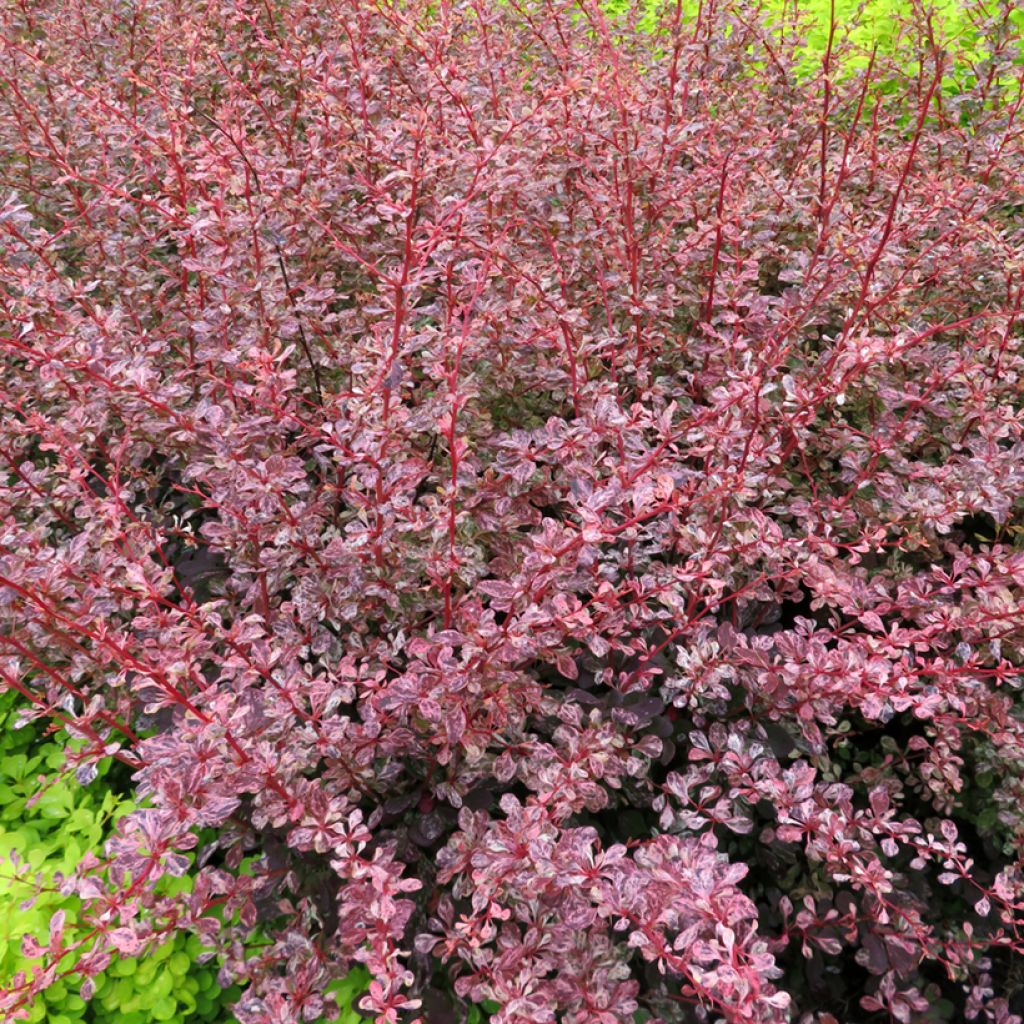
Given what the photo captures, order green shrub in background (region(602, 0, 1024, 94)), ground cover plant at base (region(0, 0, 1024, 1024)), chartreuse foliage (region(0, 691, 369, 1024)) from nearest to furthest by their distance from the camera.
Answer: ground cover plant at base (region(0, 0, 1024, 1024)) → chartreuse foliage (region(0, 691, 369, 1024)) → green shrub in background (region(602, 0, 1024, 94))

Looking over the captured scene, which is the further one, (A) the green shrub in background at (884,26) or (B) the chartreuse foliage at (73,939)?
(A) the green shrub in background at (884,26)

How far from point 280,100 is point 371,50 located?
508 millimetres

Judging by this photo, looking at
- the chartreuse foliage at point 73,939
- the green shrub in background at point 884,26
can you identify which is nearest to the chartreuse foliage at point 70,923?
the chartreuse foliage at point 73,939

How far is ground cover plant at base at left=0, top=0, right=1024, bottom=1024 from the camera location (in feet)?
5.19

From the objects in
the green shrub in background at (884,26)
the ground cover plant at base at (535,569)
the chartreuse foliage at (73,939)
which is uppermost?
the green shrub in background at (884,26)

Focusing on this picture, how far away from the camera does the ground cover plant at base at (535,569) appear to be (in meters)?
1.58

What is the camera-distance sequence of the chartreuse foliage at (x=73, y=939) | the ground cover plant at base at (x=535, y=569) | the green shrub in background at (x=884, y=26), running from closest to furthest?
the ground cover plant at base at (x=535, y=569) < the chartreuse foliage at (x=73, y=939) < the green shrub in background at (x=884, y=26)

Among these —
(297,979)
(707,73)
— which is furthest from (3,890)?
(707,73)

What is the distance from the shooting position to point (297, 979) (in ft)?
5.33

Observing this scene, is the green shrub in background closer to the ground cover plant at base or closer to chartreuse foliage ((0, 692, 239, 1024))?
the ground cover plant at base

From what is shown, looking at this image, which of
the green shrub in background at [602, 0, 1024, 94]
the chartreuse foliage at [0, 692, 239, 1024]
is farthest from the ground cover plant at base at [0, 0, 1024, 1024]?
the green shrub in background at [602, 0, 1024, 94]

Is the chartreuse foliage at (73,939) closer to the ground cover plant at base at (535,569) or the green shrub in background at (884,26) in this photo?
the ground cover plant at base at (535,569)

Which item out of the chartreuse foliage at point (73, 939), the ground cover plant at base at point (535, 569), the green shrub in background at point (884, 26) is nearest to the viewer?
the ground cover plant at base at point (535, 569)

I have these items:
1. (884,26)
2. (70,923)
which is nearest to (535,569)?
(70,923)
